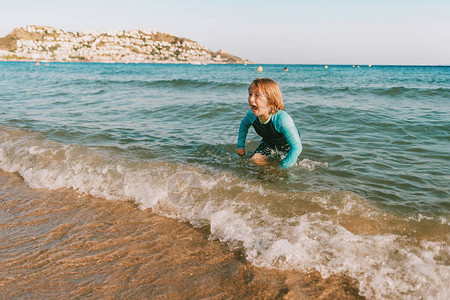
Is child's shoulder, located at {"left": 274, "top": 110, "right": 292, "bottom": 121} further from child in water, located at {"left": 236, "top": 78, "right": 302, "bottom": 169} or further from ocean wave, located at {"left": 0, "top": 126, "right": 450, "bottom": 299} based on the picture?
ocean wave, located at {"left": 0, "top": 126, "right": 450, "bottom": 299}

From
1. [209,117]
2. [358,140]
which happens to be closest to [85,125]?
[209,117]

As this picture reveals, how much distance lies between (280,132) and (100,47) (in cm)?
17383

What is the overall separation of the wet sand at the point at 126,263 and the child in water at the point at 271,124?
1.96 meters

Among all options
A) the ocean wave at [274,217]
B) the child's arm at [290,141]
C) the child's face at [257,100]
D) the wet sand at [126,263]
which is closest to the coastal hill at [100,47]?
the ocean wave at [274,217]

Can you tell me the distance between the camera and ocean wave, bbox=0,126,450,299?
2.46 meters

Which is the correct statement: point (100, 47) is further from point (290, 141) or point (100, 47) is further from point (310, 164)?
point (290, 141)

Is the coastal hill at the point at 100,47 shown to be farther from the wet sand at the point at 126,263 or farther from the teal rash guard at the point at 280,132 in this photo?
the wet sand at the point at 126,263

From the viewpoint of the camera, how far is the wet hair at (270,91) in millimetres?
4336

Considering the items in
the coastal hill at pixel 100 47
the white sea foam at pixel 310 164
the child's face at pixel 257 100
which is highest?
the coastal hill at pixel 100 47

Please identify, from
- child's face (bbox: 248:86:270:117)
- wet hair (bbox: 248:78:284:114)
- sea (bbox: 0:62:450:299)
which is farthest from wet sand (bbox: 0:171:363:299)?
wet hair (bbox: 248:78:284:114)

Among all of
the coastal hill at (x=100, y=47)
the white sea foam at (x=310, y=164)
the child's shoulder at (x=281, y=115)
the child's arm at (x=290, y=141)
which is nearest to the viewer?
the child's arm at (x=290, y=141)

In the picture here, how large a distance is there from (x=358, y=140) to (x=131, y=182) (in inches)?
206

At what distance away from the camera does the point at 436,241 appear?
2822 millimetres

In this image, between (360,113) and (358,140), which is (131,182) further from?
(360,113)
